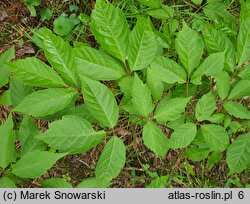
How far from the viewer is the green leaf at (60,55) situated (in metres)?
1.40

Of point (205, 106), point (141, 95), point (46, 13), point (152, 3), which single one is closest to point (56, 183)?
point (141, 95)

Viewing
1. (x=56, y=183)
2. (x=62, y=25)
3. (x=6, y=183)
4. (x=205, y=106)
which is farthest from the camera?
(x=62, y=25)

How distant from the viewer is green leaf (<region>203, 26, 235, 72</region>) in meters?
1.57

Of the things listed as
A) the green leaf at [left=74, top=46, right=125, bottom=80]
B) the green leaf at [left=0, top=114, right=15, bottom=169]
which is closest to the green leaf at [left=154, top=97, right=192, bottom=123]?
the green leaf at [left=74, top=46, right=125, bottom=80]

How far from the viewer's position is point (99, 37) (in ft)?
4.75

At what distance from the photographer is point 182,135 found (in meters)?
1.51

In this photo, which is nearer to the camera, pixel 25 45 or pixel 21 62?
pixel 21 62

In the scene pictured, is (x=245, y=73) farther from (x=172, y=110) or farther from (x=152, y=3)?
(x=152, y=3)

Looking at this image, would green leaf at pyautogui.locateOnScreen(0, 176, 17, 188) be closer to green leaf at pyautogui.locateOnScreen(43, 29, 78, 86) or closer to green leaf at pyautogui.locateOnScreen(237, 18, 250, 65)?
green leaf at pyautogui.locateOnScreen(43, 29, 78, 86)

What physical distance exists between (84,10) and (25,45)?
52 cm

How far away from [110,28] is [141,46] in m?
0.16
